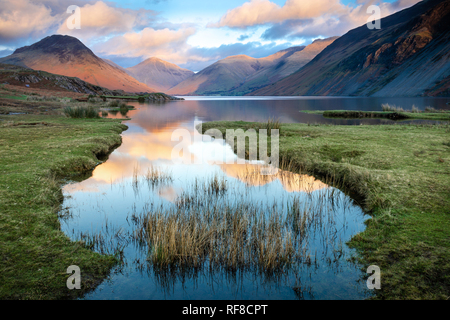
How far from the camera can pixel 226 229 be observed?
8109 mm

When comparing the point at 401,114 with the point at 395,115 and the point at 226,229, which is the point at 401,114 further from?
the point at 226,229

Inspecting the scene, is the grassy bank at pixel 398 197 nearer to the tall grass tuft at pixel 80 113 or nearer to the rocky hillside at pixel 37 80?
the tall grass tuft at pixel 80 113

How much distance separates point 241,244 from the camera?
7.29 metres

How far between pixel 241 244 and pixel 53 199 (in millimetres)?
7181

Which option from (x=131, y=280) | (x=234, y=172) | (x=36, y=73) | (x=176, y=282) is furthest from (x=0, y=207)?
(x=36, y=73)

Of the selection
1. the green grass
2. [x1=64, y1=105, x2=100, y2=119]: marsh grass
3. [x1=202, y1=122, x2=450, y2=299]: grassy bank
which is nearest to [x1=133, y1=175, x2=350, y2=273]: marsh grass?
Result: [x1=202, y1=122, x2=450, y2=299]: grassy bank

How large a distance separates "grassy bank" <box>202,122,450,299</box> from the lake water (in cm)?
67

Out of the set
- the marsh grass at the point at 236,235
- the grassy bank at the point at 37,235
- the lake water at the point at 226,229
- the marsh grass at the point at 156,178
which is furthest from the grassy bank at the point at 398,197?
the marsh grass at the point at 156,178

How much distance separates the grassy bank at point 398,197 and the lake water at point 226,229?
672 millimetres

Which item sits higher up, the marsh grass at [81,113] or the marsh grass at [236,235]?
the marsh grass at [81,113]

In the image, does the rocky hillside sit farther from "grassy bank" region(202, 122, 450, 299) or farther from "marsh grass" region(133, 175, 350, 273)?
"marsh grass" region(133, 175, 350, 273)

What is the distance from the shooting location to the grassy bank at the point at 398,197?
A: 568 centimetres

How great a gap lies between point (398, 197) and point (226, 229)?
6181 millimetres

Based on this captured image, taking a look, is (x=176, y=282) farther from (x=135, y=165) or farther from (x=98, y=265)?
(x=135, y=165)
